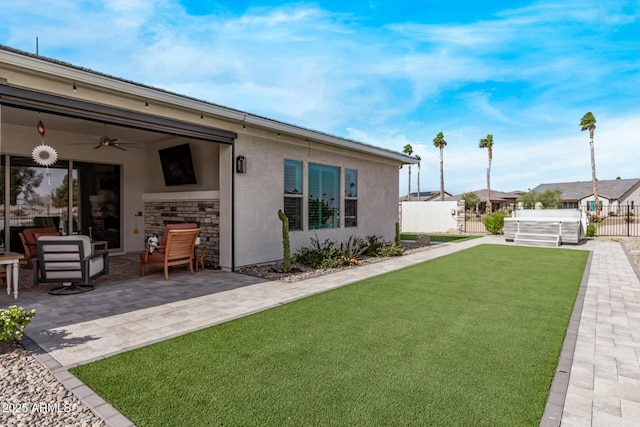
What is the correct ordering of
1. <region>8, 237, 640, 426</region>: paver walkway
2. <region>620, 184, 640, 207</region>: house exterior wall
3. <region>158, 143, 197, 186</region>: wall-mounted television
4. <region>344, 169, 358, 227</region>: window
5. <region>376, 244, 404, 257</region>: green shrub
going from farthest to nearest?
<region>620, 184, 640, 207</region>: house exterior wall < <region>344, 169, 358, 227</region>: window < <region>376, 244, 404, 257</region>: green shrub < <region>158, 143, 197, 186</region>: wall-mounted television < <region>8, 237, 640, 426</region>: paver walkway

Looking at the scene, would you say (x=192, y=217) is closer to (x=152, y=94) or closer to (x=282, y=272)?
(x=282, y=272)

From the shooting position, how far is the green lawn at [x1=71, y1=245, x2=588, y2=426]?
7.89 feet

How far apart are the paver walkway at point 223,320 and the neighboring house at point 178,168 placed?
1.87m

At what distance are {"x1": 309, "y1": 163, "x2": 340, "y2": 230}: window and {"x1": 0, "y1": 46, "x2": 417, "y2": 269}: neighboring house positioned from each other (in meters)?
0.03

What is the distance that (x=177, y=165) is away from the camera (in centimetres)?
920

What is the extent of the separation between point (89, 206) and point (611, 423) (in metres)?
11.3

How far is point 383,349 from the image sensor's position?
3500mm

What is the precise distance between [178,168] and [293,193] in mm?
3185

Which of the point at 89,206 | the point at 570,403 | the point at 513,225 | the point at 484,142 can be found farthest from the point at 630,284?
the point at 484,142

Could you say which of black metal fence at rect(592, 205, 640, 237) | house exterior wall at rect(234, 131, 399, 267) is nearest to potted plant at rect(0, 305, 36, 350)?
house exterior wall at rect(234, 131, 399, 267)

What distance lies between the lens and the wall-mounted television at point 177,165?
8.87 metres

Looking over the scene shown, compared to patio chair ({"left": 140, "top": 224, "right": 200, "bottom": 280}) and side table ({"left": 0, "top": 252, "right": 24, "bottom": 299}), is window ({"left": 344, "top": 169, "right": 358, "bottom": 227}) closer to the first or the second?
patio chair ({"left": 140, "top": 224, "right": 200, "bottom": 280})

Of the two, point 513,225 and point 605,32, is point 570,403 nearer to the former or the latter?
point 605,32

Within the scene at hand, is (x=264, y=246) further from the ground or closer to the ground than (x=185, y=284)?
further from the ground
